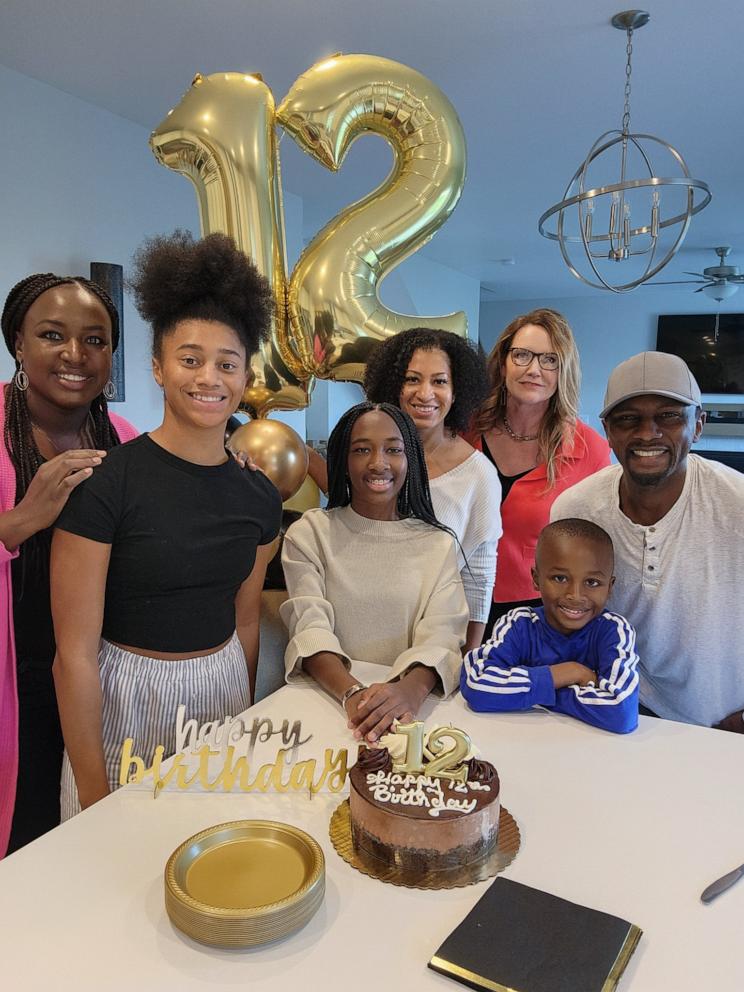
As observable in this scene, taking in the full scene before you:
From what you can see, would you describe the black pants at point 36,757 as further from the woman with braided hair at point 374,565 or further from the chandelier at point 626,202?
the chandelier at point 626,202

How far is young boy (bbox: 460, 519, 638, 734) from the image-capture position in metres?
1.29

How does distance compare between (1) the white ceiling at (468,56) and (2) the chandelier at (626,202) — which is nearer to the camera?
(2) the chandelier at (626,202)

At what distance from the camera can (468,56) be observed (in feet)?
10.4

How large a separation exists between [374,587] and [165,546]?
487 mm

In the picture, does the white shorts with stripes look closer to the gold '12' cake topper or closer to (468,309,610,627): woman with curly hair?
the gold '12' cake topper

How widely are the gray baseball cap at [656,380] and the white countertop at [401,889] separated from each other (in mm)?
688

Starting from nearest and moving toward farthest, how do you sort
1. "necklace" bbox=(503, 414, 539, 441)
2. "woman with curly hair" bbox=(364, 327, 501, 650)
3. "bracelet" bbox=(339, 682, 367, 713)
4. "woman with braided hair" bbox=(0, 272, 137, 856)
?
"bracelet" bbox=(339, 682, 367, 713) < "woman with braided hair" bbox=(0, 272, 137, 856) < "woman with curly hair" bbox=(364, 327, 501, 650) < "necklace" bbox=(503, 414, 539, 441)

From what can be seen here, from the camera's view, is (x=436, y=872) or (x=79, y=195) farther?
(x=79, y=195)

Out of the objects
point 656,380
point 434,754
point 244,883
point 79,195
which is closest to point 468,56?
point 79,195

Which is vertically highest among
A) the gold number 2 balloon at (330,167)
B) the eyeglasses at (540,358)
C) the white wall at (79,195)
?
the white wall at (79,195)

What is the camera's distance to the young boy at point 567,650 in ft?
4.22

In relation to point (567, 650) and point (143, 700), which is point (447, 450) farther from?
point (143, 700)

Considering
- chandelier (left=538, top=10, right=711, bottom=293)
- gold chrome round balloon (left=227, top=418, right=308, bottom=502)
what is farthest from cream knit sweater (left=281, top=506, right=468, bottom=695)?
chandelier (left=538, top=10, right=711, bottom=293)

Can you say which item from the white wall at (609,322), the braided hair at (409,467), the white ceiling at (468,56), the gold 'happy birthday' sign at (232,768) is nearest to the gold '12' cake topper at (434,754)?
the gold 'happy birthday' sign at (232,768)
